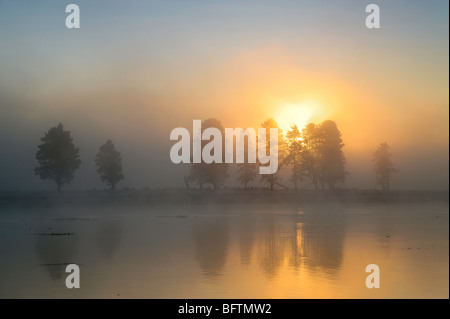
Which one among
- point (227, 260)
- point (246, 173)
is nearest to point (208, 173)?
point (246, 173)

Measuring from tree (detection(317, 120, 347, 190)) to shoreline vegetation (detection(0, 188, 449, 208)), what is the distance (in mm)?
3215

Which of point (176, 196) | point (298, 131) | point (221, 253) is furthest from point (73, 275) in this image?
point (298, 131)

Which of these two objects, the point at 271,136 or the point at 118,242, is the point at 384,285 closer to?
the point at 118,242

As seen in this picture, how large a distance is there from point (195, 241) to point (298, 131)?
199 feet

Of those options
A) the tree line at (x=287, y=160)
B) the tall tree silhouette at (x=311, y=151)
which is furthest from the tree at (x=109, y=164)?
the tall tree silhouette at (x=311, y=151)

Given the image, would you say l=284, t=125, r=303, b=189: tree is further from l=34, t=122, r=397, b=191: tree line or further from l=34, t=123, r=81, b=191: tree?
l=34, t=123, r=81, b=191: tree

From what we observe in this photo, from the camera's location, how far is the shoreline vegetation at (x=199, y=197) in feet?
270

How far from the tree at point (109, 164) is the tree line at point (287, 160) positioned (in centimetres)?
544

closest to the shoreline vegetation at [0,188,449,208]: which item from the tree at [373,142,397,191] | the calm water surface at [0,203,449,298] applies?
the tree at [373,142,397,191]

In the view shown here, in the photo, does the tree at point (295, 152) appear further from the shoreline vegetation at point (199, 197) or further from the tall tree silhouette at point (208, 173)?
the tall tree silhouette at point (208, 173)

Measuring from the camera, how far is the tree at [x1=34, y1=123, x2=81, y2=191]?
96.6m

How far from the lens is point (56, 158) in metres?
96.9

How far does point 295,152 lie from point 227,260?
67.2 m
